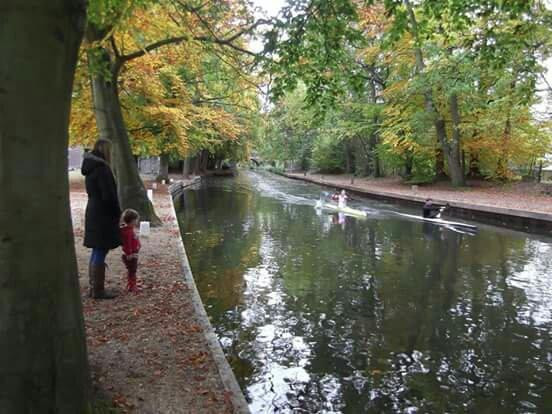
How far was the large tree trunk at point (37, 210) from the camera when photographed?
8.00 ft

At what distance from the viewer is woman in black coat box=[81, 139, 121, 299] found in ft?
17.3

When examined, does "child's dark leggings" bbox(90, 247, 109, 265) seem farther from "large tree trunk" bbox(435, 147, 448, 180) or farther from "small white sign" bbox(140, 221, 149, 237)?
"large tree trunk" bbox(435, 147, 448, 180)

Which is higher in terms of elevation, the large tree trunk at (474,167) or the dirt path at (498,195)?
the large tree trunk at (474,167)

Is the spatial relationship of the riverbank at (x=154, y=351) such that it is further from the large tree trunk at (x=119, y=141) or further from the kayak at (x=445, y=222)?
the kayak at (x=445, y=222)

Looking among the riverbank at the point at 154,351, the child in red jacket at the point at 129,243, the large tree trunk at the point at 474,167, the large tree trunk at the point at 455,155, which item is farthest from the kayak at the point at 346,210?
the child in red jacket at the point at 129,243

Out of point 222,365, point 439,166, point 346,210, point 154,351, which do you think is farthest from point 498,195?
point 154,351

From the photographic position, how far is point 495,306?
24.5ft

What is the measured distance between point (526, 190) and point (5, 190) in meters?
24.8

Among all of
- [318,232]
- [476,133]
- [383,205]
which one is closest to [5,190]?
[318,232]

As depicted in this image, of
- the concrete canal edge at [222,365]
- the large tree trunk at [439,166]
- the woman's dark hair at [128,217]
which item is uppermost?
the large tree trunk at [439,166]

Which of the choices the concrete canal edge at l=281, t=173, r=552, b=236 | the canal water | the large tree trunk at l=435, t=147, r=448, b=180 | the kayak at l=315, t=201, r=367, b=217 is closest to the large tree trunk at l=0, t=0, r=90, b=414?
the canal water

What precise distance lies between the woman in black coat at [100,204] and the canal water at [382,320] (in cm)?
185

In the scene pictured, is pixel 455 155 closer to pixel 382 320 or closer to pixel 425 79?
pixel 425 79

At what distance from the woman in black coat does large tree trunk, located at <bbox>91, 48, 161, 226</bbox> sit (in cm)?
633
